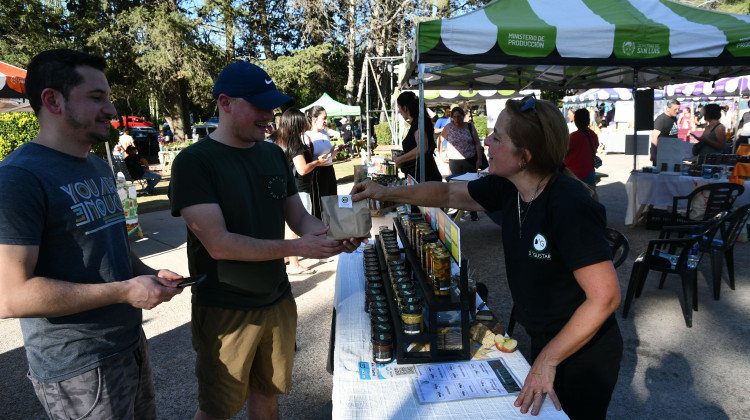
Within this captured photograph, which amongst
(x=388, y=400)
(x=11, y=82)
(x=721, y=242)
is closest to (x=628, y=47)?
(x=721, y=242)

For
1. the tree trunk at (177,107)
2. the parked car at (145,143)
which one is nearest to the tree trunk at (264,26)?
the tree trunk at (177,107)

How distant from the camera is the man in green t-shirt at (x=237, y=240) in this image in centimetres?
180

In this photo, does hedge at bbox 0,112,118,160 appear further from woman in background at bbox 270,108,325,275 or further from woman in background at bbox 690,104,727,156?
woman in background at bbox 690,104,727,156

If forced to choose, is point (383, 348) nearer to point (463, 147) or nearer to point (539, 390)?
point (539, 390)

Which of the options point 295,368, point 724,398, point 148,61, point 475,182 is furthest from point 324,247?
point 148,61

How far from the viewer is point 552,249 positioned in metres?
1.62

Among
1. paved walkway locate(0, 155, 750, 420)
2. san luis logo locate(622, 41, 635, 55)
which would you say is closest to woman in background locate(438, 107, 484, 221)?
paved walkway locate(0, 155, 750, 420)

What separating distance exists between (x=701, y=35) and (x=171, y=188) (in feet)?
19.1

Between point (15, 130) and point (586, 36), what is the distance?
402 inches

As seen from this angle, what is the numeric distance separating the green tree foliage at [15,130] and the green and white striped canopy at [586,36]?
24.8 ft

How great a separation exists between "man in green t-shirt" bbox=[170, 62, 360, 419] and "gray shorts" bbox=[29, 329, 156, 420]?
1.10 feet

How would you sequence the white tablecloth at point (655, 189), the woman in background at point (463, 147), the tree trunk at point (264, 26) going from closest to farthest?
the white tablecloth at point (655, 189), the woman in background at point (463, 147), the tree trunk at point (264, 26)

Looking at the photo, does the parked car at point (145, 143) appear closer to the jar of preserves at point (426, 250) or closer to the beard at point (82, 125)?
the beard at point (82, 125)

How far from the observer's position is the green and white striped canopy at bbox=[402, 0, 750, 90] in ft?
15.3
